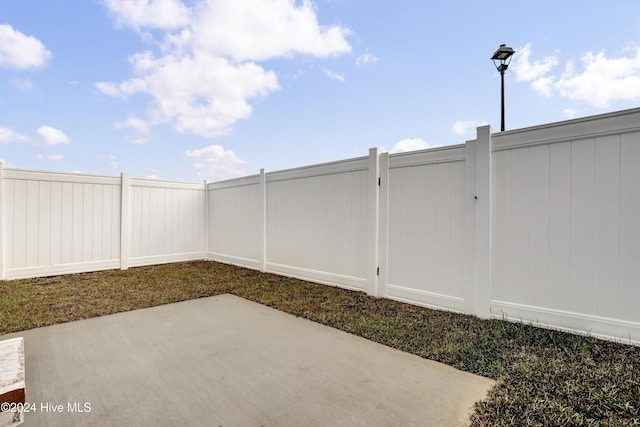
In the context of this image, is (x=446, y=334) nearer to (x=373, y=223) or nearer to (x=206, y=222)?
(x=373, y=223)

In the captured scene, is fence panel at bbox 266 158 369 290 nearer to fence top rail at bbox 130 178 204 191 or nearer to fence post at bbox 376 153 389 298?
fence post at bbox 376 153 389 298

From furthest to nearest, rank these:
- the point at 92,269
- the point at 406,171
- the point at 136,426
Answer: the point at 92,269 < the point at 406,171 < the point at 136,426

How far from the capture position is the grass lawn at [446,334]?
1.68 m

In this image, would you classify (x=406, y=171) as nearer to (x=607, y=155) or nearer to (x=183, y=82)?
(x=607, y=155)

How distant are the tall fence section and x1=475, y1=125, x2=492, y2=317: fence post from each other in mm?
12

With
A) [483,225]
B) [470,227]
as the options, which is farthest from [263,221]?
[483,225]

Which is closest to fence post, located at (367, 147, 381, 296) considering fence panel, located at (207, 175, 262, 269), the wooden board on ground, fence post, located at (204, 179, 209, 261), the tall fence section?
the tall fence section

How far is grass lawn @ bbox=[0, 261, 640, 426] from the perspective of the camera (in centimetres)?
168

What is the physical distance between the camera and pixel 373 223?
14.0ft

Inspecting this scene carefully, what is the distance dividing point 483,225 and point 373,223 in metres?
1.44

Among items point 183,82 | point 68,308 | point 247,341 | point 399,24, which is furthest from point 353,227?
point 183,82

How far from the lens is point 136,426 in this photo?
1571 mm

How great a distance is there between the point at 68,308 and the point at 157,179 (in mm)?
3900

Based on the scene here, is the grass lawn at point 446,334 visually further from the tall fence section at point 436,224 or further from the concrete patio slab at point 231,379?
the tall fence section at point 436,224
